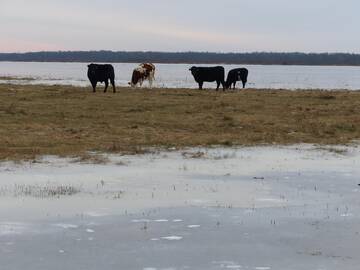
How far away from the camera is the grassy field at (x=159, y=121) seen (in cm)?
1526

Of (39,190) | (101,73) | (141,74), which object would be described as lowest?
(39,190)

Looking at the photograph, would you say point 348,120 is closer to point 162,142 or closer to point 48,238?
point 162,142

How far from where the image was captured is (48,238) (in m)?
7.24

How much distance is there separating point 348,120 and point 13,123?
992cm

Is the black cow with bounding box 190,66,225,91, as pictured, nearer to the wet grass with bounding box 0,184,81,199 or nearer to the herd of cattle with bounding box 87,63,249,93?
the herd of cattle with bounding box 87,63,249,93

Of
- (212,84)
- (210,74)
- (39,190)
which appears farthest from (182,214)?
(212,84)

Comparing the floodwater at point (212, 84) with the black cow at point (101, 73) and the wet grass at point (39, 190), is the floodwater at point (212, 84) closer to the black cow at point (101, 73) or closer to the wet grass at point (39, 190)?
the black cow at point (101, 73)

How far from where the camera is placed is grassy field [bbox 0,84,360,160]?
15.3 meters

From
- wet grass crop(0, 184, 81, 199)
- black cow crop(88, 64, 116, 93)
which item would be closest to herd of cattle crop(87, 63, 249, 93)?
black cow crop(88, 64, 116, 93)

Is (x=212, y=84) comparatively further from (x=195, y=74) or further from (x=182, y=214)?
(x=182, y=214)

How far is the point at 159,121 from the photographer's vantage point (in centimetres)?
2016

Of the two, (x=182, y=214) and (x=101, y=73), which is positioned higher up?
(x=101, y=73)

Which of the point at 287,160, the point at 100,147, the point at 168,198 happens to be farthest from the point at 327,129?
the point at 168,198

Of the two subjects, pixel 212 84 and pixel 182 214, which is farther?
pixel 212 84
